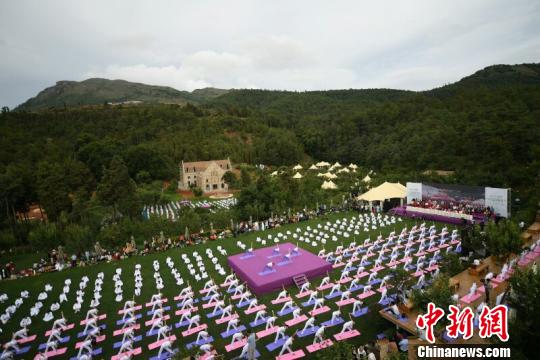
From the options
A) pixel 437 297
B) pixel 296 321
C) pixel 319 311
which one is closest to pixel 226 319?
pixel 296 321

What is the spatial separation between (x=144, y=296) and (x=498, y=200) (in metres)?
25.5

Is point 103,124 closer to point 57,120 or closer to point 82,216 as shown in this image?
point 57,120

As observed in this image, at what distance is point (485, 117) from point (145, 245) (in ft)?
155

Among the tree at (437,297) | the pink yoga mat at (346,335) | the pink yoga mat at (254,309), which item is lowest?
the pink yoga mat at (254,309)

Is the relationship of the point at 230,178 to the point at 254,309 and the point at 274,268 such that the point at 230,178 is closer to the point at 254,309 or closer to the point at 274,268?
the point at 274,268

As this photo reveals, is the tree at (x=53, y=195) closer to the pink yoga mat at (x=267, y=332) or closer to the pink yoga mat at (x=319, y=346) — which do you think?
the pink yoga mat at (x=267, y=332)

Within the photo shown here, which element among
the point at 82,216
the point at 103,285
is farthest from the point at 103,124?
the point at 103,285

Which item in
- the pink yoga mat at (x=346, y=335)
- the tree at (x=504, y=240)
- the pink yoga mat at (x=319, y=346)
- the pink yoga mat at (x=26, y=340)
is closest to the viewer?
the pink yoga mat at (x=319, y=346)

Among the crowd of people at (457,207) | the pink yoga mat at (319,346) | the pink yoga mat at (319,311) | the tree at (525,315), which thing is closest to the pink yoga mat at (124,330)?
the pink yoga mat at (319,346)

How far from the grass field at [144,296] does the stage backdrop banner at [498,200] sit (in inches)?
241

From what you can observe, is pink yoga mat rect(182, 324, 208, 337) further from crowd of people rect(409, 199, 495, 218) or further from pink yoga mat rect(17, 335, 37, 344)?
crowd of people rect(409, 199, 495, 218)

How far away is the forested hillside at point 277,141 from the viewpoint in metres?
29.9

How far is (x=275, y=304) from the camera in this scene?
1325cm

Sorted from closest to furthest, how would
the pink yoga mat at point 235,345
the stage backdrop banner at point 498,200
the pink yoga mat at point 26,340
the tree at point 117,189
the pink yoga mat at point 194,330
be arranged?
1. the pink yoga mat at point 235,345
2. the pink yoga mat at point 194,330
3. the pink yoga mat at point 26,340
4. the stage backdrop banner at point 498,200
5. the tree at point 117,189
